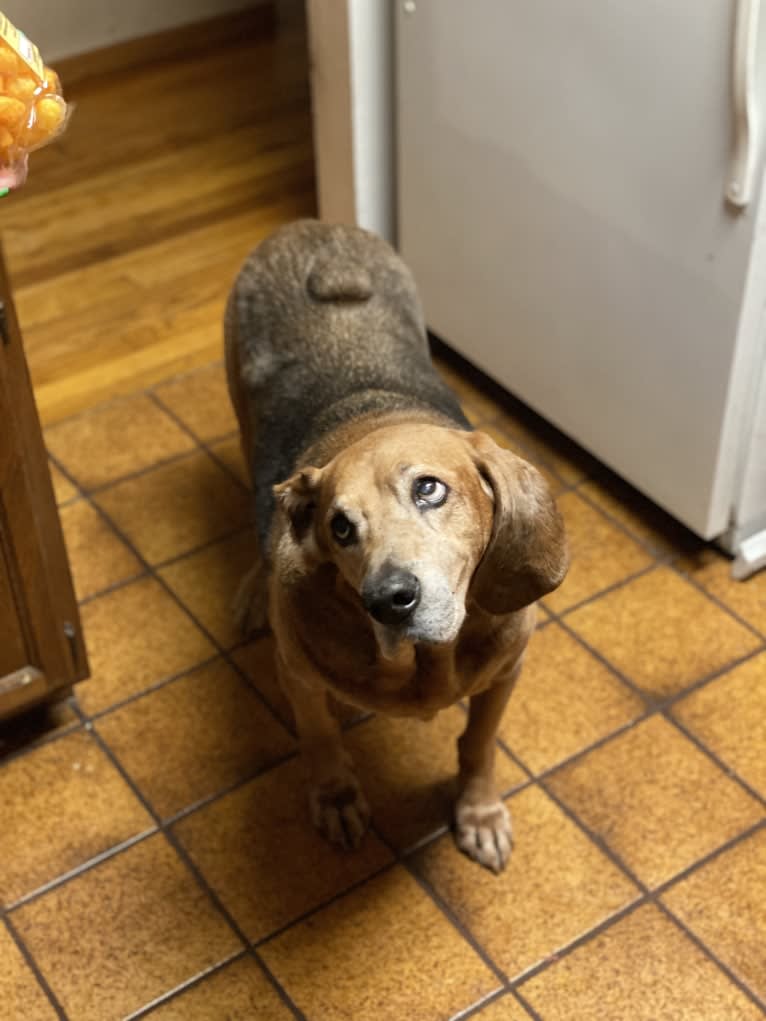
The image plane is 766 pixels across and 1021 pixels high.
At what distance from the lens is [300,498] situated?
151 cm

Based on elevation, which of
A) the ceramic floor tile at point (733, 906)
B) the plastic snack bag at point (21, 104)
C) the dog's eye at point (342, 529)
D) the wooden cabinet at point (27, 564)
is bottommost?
the ceramic floor tile at point (733, 906)

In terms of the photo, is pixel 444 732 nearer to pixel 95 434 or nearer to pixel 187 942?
pixel 187 942

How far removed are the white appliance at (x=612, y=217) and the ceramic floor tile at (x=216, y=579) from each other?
2.20 ft

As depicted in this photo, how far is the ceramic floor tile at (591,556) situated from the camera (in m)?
2.39

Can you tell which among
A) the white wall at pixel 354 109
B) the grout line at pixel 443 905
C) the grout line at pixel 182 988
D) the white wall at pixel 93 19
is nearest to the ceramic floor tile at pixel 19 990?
the grout line at pixel 182 988

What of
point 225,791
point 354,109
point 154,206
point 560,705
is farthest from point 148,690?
point 154,206

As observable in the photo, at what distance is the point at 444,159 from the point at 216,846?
1378mm

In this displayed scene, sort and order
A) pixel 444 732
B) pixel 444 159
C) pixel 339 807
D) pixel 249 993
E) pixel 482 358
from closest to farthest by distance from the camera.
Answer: pixel 249 993
pixel 339 807
pixel 444 732
pixel 444 159
pixel 482 358

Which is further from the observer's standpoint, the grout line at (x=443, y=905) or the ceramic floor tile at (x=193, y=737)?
the ceramic floor tile at (x=193, y=737)

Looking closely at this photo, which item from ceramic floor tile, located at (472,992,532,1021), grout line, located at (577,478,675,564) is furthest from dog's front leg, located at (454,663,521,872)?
grout line, located at (577,478,675,564)

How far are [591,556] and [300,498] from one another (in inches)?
42.0

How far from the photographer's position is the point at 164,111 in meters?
3.93

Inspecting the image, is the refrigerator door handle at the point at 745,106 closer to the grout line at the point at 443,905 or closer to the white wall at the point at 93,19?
the grout line at the point at 443,905

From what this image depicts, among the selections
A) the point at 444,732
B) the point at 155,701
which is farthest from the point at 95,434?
the point at 444,732
